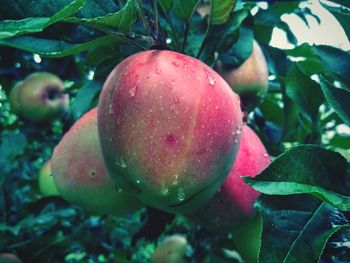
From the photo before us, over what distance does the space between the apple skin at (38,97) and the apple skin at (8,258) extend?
0.80 m

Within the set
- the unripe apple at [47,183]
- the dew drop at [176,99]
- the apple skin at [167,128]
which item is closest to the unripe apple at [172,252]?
the unripe apple at [47,183]

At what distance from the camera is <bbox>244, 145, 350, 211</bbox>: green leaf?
2.20ft

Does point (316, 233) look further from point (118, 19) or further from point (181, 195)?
point (118, 19)

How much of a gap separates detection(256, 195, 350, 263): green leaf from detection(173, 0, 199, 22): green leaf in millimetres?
372

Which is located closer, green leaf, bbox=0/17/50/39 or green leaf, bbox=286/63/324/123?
green leaf, bbox=0/17/50/39

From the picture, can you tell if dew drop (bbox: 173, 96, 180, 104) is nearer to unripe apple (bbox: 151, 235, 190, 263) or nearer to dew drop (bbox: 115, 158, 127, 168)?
dew drop (bbox: 115, 158, 127, 168)

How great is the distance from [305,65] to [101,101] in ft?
2.55

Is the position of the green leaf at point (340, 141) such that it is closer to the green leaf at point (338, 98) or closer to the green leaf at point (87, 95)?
the green leaf at point (338, 98)

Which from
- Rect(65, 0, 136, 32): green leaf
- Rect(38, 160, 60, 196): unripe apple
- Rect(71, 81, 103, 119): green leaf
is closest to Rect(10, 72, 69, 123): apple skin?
Rect(38, 160, 60, 196): unripe apple

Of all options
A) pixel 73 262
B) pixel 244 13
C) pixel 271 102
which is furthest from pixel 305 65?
pixel 73 262

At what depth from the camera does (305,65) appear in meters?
1.36

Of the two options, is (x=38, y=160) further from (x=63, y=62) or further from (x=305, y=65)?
(x=305, y=65)

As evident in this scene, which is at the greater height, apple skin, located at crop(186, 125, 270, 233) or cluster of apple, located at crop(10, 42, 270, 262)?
cluster of apple, located at crop(10, 42, 270, 262)

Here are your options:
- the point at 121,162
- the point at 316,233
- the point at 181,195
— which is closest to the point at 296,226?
the point at 316,233
